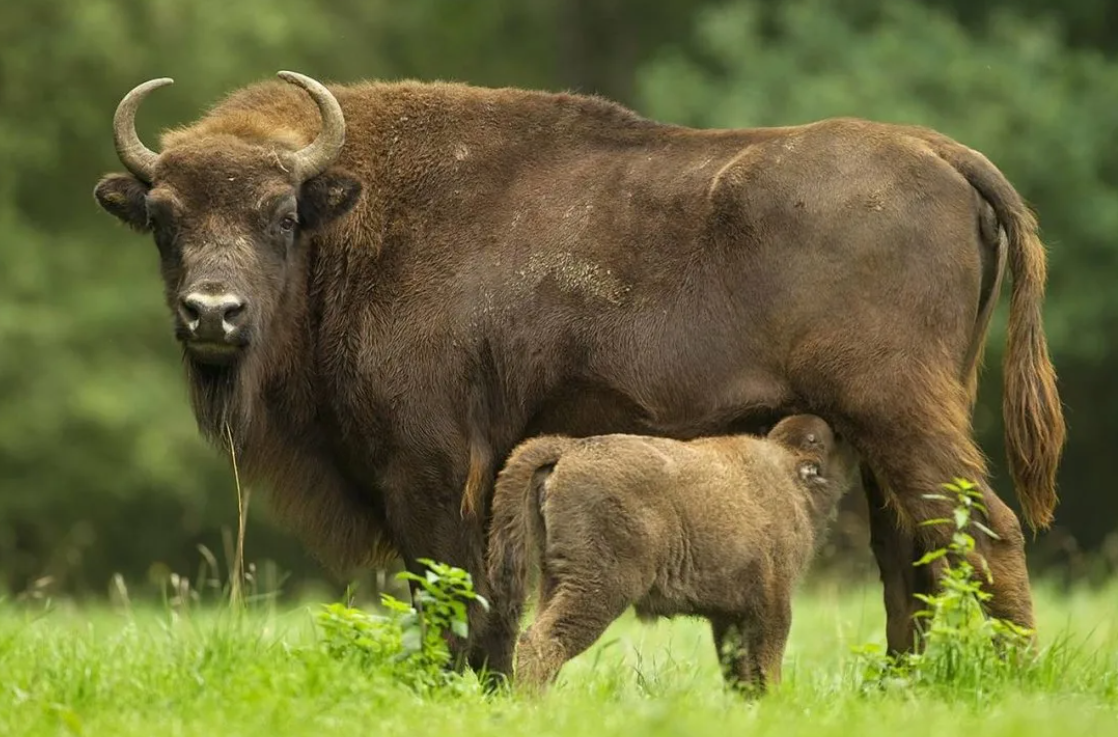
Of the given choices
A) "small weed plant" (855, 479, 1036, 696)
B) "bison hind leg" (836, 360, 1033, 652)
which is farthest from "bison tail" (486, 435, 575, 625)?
"bison hind leg" (836, 360, 1033, 652)


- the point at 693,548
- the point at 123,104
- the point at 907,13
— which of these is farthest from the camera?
the point at 907,13

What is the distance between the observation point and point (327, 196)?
8.43 meters

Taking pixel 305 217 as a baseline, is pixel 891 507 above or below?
below

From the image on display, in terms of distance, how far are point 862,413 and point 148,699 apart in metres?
3.19

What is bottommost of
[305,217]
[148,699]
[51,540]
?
[51,540]

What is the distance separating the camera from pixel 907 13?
22.7 m

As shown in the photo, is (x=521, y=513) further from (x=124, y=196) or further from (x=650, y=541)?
(x=124, y=196)

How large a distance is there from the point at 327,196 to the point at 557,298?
4.12 feet

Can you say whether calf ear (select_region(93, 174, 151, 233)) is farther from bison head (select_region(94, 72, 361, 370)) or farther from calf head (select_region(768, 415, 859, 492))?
calf head (select_region(768, 415, 859, 492))

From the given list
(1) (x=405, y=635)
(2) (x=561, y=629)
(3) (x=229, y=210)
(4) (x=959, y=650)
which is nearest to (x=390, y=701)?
(1) (x=405, y=635)

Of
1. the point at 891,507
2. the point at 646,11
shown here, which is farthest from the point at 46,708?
the point at 646,11

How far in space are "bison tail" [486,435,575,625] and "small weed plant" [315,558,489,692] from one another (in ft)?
0.73

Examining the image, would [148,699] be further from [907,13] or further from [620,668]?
[907,13]

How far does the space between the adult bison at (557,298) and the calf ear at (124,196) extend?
0.01 m
